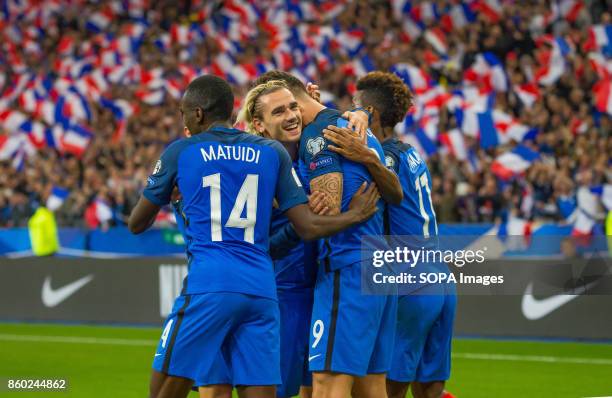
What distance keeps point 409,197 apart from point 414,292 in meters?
0.57

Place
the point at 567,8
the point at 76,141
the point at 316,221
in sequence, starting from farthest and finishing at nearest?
the point at 76,141 < the point at 567,8 < the point at 316,221

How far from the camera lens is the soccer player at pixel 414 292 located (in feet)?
20.2

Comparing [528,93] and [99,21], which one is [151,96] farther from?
[528,93]

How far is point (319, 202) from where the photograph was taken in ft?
18.0

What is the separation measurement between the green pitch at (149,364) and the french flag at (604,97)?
511 centimetres

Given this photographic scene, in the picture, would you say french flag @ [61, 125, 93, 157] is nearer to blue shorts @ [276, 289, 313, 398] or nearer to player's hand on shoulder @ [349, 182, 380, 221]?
blue shorts @ [276, 289, 313, 398]

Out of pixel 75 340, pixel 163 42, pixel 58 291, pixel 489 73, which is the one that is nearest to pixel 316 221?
pixel 75 340

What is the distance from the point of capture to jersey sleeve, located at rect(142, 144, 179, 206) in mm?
5246

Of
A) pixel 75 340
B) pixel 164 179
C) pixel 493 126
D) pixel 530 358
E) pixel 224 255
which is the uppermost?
pixel 493 126

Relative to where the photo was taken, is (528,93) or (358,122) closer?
(358,122)

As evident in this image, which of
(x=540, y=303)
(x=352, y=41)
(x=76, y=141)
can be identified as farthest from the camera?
(x=76, y=141)

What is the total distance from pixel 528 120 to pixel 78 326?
7.82 meters

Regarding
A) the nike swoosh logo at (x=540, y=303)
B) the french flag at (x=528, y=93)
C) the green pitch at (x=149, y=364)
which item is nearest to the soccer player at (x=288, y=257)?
the green pitch at (x=149, y=364)

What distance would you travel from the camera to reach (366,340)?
550 cm
